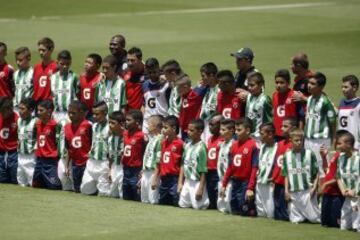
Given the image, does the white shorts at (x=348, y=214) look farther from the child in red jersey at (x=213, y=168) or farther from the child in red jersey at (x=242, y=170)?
the child in red jersey at (x=213, y=168)

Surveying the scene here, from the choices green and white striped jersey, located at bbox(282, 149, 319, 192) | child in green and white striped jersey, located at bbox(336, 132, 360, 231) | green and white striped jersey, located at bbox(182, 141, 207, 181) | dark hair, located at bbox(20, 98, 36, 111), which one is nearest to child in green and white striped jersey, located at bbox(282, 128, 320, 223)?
green and white striped jersey, located at bbox(282, 149, 319, 192)

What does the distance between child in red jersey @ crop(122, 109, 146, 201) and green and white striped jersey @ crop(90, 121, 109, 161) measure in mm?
412

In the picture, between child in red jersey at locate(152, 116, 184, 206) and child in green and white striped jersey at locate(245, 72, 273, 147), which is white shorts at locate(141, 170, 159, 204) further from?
child in green and white striped jersey at locate(245, 72, 273, 147)

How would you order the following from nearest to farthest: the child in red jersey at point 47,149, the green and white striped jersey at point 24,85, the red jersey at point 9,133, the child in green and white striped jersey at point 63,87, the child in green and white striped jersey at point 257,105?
the child in green and white striped jersey at point 257,105 → the child in red jersey at point 47,149 → the red jersey at point 9,133 → the child in green and white striped jersey at point 63,87 → the green and white striped jersey at point 24,85

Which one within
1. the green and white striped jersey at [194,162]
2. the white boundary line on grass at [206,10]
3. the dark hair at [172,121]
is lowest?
the green and white striped jersey at [194,162]

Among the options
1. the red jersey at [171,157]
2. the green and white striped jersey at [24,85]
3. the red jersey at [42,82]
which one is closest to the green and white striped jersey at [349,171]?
the red jersey at [171,157]

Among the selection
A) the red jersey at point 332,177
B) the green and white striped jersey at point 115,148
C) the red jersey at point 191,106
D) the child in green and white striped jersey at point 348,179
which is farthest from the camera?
the red jersey at point 191,106

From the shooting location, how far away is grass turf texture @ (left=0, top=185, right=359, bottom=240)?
17938mm

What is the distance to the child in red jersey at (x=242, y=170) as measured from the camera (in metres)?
Answer: 19.5

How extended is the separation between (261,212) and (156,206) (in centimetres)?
171

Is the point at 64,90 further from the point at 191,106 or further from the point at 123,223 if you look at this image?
the point at 123,223

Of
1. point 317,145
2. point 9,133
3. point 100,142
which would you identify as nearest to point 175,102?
point 100,142

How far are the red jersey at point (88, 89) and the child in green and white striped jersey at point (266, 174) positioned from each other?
13.8ft

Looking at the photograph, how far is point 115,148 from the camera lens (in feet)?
68.9
